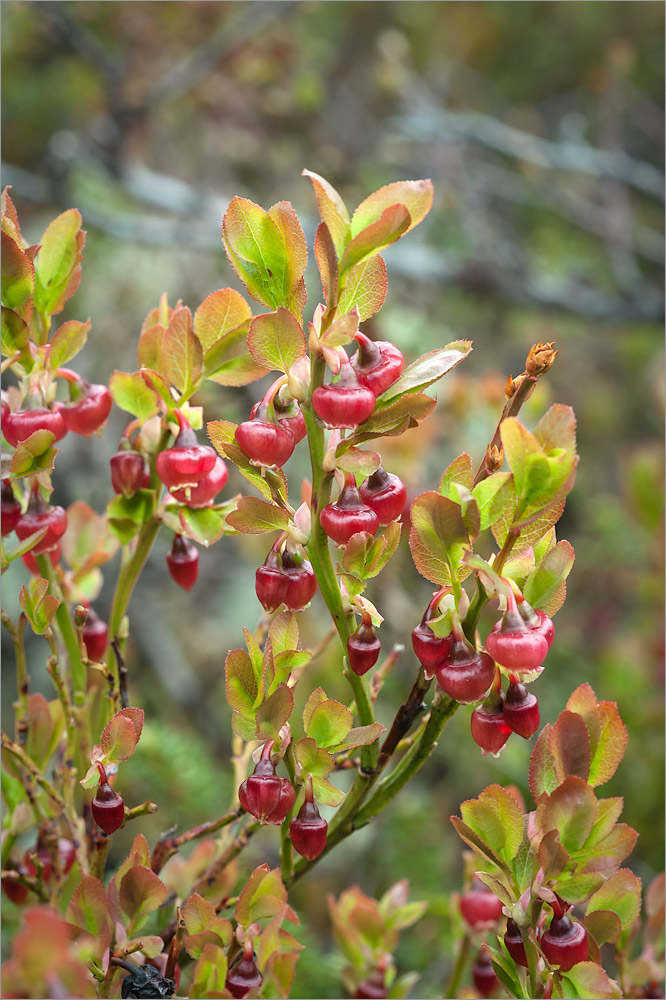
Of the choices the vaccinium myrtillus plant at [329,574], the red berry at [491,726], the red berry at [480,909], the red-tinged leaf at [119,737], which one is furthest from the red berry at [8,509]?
the red berry at [480,909]

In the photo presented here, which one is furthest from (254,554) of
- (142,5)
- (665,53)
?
(665,53)

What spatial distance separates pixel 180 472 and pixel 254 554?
104cm

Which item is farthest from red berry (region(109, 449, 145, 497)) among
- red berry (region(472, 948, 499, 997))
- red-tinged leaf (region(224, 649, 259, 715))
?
red berry (region(472, 948, 499, 997))

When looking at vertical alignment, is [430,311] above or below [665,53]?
below

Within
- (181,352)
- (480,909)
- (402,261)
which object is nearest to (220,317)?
(181,352)

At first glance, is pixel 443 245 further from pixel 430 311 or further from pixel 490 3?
pixel 490 3

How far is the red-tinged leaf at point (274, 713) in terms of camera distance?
0.97ft

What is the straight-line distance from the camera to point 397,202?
297 millimetres

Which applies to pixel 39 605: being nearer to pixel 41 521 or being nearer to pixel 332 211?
pixel 41 521

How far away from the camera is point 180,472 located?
34cm

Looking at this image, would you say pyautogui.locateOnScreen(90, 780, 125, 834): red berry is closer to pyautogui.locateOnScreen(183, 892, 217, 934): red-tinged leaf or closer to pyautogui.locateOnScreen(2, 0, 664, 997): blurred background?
pyautogui.locateOnScreen(183, 892, 217, 934): red-tinged leaf

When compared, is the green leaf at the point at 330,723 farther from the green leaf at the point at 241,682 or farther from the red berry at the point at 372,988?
the red berry at the point at 372,988

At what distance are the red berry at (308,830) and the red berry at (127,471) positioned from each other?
15 cm

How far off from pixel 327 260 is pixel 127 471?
0.14 m
